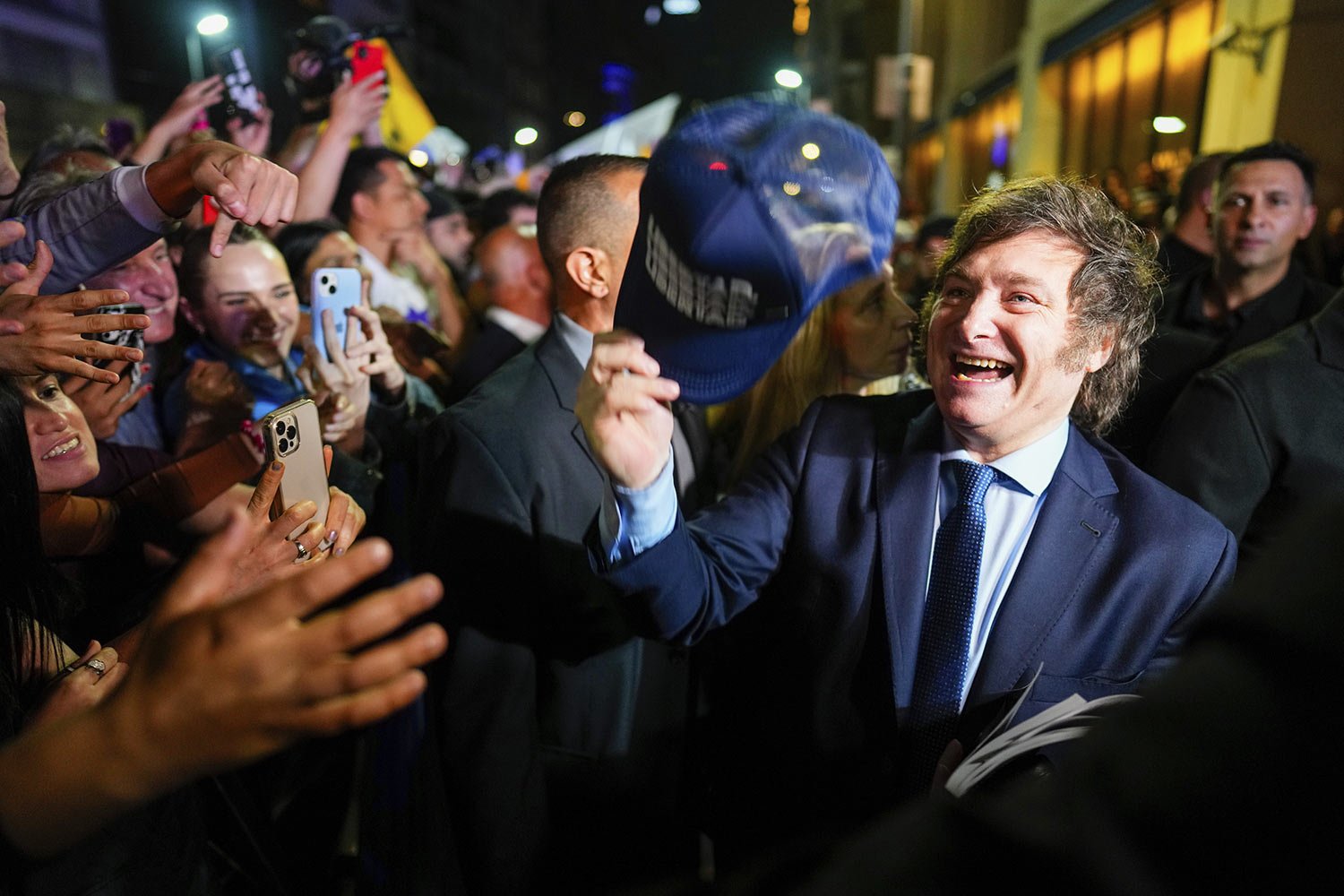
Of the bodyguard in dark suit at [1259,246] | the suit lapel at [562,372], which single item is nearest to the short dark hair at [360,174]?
the suit lapel at [562,372]

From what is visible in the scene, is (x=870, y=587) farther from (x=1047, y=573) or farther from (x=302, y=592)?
(x=302, y=592)

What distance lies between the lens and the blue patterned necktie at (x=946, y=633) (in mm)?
1411

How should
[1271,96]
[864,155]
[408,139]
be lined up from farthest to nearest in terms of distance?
[1271,96] → [408,139] → [864,155]

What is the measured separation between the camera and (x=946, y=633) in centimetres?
144

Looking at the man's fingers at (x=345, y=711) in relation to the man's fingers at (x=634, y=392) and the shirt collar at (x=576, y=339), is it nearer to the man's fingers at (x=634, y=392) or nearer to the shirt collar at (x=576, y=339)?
the man's fingers at (x=634, y=392)

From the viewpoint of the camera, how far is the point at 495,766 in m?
1.72

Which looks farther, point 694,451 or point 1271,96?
point 1271,96

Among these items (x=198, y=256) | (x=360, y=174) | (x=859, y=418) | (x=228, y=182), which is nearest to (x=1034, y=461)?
(x=859, y=418)

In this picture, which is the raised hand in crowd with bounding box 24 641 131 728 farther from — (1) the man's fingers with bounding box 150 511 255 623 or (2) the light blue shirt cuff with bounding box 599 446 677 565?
(2) the light blue shirt cuff with bounding box 599 446 677 565

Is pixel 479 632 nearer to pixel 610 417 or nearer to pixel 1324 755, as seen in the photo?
pixel 610 417

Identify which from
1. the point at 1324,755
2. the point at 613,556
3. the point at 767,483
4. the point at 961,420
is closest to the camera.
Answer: the point at 1324,755

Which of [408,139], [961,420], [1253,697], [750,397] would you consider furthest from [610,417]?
[408,139]

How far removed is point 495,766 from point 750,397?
1471 mm

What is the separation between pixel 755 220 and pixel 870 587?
2.65 ft
